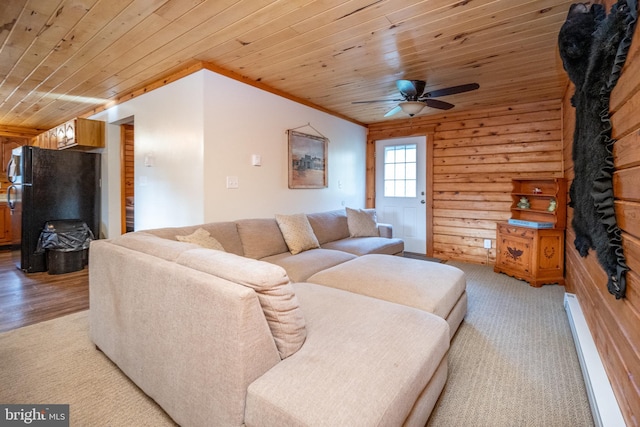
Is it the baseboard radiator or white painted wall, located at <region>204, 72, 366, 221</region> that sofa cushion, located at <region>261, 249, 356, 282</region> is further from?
the baseboard radiator

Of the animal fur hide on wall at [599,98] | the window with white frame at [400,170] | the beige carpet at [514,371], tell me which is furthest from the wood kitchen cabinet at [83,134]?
the animal fur hide on wall at [599,98]

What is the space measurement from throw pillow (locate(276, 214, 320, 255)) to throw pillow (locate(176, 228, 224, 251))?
2.67ft

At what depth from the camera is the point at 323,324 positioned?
1476mm

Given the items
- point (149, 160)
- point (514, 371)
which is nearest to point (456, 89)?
point (514, 371)

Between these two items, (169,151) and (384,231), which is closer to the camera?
(169,151)

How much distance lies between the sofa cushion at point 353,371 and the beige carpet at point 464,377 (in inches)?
13.8

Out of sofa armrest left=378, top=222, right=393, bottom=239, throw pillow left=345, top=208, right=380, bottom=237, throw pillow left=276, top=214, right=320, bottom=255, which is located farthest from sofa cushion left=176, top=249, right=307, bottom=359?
sofa armrest left=378, top=222, right=393, bottom=239

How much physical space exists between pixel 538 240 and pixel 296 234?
2.77 meters

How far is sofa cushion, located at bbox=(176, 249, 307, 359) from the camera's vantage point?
114cm

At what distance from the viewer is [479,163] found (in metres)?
4.51

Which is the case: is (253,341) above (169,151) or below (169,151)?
below

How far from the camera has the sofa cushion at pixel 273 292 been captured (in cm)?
114

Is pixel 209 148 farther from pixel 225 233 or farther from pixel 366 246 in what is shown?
pixel 366 246

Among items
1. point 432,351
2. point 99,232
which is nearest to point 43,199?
point 99,232
